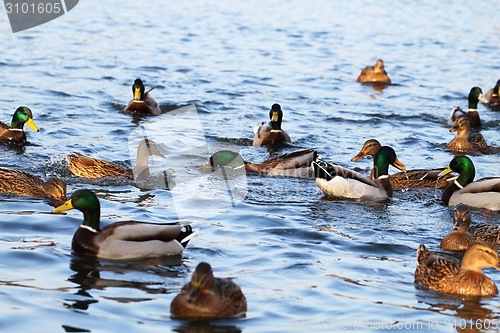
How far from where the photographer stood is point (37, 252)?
8.84 metres

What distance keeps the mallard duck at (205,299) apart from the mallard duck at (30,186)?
3.73 m

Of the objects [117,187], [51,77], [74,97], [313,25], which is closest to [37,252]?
[117,187]

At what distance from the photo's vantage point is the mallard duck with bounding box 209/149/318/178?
40.7 feet

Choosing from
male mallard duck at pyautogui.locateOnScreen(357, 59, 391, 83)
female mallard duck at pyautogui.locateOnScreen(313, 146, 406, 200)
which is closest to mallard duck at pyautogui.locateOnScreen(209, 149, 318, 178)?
female mallard duck at pyautogui.locateOnScreen(313, 146, 406, 200)

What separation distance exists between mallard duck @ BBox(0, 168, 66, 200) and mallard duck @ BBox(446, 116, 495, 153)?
20.0 ft

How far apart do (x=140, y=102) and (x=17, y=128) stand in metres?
2.71

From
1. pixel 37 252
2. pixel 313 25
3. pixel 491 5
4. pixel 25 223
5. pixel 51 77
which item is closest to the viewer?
pixel 37 252

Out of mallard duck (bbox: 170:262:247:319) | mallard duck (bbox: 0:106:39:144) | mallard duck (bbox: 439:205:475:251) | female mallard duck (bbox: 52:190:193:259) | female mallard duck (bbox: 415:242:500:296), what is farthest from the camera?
mallard duck (bbox: 0:106:39:144)

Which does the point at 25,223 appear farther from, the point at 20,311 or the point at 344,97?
→ the point at 344,97

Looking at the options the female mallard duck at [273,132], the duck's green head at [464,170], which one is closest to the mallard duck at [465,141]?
the female mallard duck at [273,132]

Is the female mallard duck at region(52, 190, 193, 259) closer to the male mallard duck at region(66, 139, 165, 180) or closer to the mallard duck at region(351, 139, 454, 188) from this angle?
the male mallard duck at region(66, 139, 165, 180)

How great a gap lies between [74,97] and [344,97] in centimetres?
489

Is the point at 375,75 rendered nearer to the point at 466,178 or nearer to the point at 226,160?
the point at 226,160

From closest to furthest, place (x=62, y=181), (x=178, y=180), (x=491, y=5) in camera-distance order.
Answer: (x=62, y=181), (x=178, y=180), (x=491, y=5)
